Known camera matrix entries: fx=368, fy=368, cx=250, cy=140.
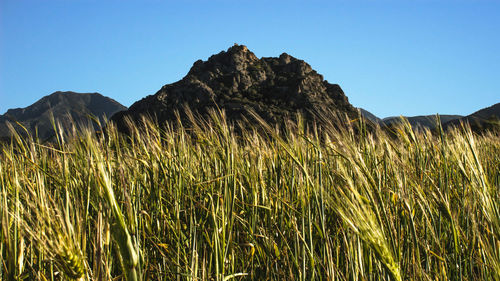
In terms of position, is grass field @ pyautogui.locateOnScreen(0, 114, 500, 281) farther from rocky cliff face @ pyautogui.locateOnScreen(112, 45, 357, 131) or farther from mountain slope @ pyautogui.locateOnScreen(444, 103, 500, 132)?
rocky cliff face @ pyautogui.locateOnScreen(112, 45, 357, 131)

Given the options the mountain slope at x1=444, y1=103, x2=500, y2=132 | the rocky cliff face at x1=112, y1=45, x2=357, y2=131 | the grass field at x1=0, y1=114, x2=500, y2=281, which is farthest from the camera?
the rocky cliff face at x1=112, y1=45, x2=357, y2=131

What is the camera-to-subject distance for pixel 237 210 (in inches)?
80.5

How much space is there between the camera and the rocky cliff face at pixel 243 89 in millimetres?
45969

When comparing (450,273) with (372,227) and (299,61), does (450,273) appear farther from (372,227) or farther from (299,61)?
(299,61)

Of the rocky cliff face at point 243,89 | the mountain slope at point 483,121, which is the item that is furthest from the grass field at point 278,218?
the rocky cliff face at point 243,89

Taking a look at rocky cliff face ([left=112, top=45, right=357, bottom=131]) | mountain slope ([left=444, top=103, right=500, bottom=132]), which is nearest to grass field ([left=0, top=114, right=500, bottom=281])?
mountain slope ([left=444, top=103, right=500, bottom=132])

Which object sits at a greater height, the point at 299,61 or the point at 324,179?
the point at 299,61

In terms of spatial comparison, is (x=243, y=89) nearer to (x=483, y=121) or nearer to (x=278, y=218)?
(x=483, y=121)

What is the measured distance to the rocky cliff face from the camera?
45969mm

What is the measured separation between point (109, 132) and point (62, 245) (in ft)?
6.63

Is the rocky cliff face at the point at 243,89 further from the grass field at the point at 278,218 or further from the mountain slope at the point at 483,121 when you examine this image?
the grass field at the point at 278,218

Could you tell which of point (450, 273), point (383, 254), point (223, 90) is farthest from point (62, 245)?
point (223, 90)

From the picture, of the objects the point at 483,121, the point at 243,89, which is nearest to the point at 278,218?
the point at 483,121

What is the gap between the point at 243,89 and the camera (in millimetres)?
51312
